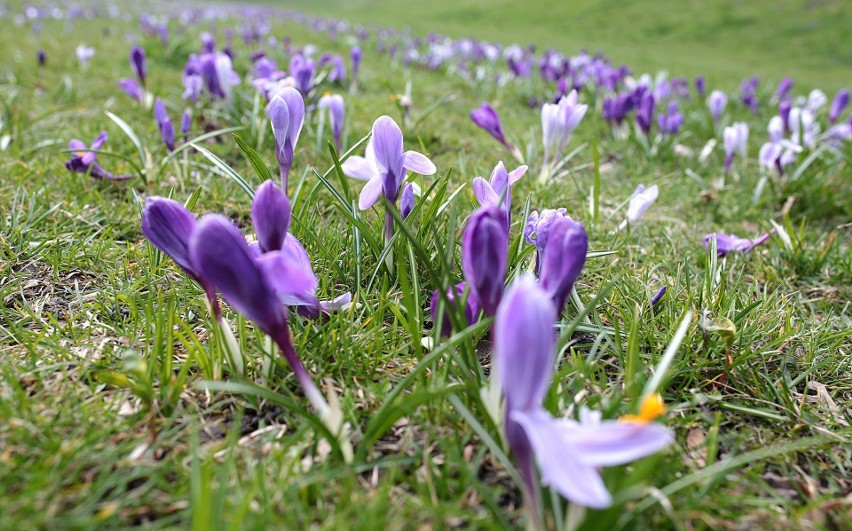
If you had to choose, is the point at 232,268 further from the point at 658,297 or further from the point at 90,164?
the point at 90,164

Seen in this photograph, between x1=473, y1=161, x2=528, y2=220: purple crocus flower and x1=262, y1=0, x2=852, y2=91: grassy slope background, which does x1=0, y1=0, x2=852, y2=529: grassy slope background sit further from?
x1=262, y1=0, x2=852, y2=91: grassy slope background

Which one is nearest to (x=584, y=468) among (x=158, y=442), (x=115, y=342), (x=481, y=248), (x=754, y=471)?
(x=481, y=248)

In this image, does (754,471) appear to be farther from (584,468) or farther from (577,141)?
(577,141)

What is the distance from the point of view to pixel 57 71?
17.6 ft

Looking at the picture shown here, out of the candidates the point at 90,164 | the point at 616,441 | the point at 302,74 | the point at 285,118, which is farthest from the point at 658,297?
the point at 90,164

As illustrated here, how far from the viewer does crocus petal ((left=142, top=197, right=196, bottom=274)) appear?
1179 millimetres

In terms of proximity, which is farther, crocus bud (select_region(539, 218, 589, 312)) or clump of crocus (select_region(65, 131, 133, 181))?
clump of crocus (select_region(65, 131, 133, 181))

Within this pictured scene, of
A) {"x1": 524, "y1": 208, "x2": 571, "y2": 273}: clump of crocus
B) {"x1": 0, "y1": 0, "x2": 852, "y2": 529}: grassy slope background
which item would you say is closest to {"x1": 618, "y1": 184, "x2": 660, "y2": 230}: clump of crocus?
{"x1": 0, "y1": 0, "x2": 852, "y2": 529}: grassy slope background

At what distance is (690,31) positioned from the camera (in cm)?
2238

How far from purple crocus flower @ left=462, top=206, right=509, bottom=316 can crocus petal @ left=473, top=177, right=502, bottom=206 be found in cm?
30

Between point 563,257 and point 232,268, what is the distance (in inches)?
27.0

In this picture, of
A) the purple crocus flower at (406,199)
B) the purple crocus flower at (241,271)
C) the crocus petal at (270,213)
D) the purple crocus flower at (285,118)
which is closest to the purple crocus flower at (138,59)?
the purple crocus flower at (285,118)

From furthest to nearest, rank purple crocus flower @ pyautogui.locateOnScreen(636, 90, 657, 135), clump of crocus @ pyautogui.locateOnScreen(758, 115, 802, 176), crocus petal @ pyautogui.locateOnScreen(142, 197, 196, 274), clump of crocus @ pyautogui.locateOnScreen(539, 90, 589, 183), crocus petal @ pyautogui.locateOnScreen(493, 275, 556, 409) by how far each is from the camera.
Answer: purple crocus flower @ pyautogui.locateOnScreen(636, 90, 657, 135) < clump of crocus @ pyautogui.locateOnScreen(758, 115, 802, 176) < clump of crocus @ pyautogui.locateOnScreen(539, 90, 589, 183) < crocus petal @ pyautogui.locateOnScreen(142, 197, 196, 274) < crocus petal @ pyautogui.locateOnScreen(493, 275, 556, 409)

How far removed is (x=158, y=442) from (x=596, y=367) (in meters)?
1.05
